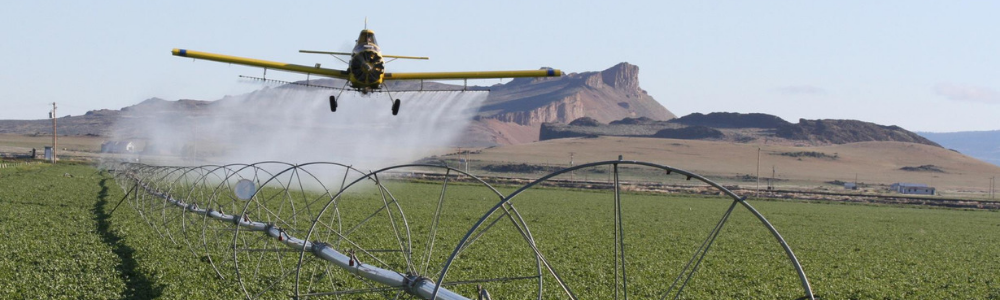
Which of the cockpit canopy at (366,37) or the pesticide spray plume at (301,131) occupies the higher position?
the cockpit canopy at (366,37)

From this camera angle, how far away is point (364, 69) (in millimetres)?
34469

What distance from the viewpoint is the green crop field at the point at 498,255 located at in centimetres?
2036

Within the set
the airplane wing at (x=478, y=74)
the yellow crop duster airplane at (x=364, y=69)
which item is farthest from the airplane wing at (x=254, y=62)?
the airplane wing at (x=478, y=74)

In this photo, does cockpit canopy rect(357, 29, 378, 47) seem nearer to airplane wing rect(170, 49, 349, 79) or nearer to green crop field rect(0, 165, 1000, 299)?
airplane wing rect(170, 49, 349, 79)

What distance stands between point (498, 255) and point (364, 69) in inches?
420

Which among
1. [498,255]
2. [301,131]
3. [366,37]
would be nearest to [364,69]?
[366,37]

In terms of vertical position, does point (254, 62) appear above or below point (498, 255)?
above

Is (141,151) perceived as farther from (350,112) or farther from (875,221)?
(875,221)

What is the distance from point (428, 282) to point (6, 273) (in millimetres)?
11407

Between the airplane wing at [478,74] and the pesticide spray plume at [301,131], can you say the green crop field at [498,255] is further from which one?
the pesticide spray plume at [301,131]

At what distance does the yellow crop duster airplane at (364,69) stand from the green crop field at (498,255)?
5.79 meters

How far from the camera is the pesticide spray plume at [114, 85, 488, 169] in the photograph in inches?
3959

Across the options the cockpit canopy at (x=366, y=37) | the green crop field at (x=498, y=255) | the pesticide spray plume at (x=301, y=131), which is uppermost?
the cockpit canopy at (x=366, y=37)

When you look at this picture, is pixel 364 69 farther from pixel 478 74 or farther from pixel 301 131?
pixel 301 131
